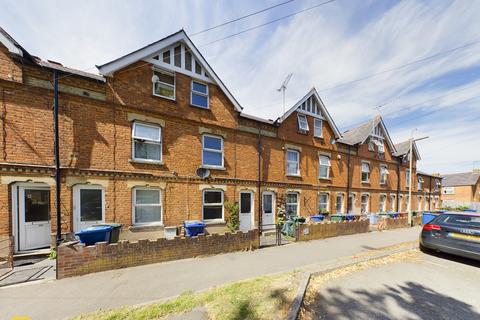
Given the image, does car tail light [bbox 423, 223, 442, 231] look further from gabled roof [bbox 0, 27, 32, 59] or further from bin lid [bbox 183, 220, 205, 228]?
gabled roof [bbox 0, 27, 32, 59]

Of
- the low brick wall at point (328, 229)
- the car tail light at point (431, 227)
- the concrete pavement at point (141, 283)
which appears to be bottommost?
the low brick wall at point (328, 229)

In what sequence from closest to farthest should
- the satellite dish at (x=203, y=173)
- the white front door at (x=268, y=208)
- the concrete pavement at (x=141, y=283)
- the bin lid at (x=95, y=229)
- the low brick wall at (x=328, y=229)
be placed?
the concrete pavement at (x=141, y=283) < the bin lid at (x=95, y=229) < the low brick wall at (x=328, y=229) < the satellite dish at (x=203, y=173) < the white front door at (x=268, y=208)

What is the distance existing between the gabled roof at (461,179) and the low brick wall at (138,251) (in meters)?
50.7

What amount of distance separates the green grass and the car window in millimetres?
5952

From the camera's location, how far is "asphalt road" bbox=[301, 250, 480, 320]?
11.6 ft

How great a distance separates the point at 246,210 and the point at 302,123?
6.82m

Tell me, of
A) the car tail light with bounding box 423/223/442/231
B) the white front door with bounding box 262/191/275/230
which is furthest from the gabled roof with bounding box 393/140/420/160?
the white front door with bounding box 262/191/275/230

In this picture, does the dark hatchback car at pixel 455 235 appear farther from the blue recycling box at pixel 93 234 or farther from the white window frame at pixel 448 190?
the white window frame at pixel 448 190

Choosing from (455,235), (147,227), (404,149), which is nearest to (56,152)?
(147,227)

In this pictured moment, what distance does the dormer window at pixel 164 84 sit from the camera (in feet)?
28.4

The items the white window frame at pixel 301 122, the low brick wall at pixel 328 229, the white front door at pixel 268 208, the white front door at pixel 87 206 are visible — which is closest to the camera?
the white front door at pixel 87 206

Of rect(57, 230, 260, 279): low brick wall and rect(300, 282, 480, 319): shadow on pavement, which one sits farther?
rect(57, 230, 260, 279): low brick wall

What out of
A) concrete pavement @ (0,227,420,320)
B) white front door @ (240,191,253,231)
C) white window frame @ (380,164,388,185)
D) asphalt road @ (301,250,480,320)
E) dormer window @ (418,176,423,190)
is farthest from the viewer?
dormer window @ (418,176,423,190)

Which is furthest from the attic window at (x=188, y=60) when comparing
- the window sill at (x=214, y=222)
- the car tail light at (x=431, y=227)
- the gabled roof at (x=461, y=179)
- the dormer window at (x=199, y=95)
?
the gabled roof at (x=461, y=179)
